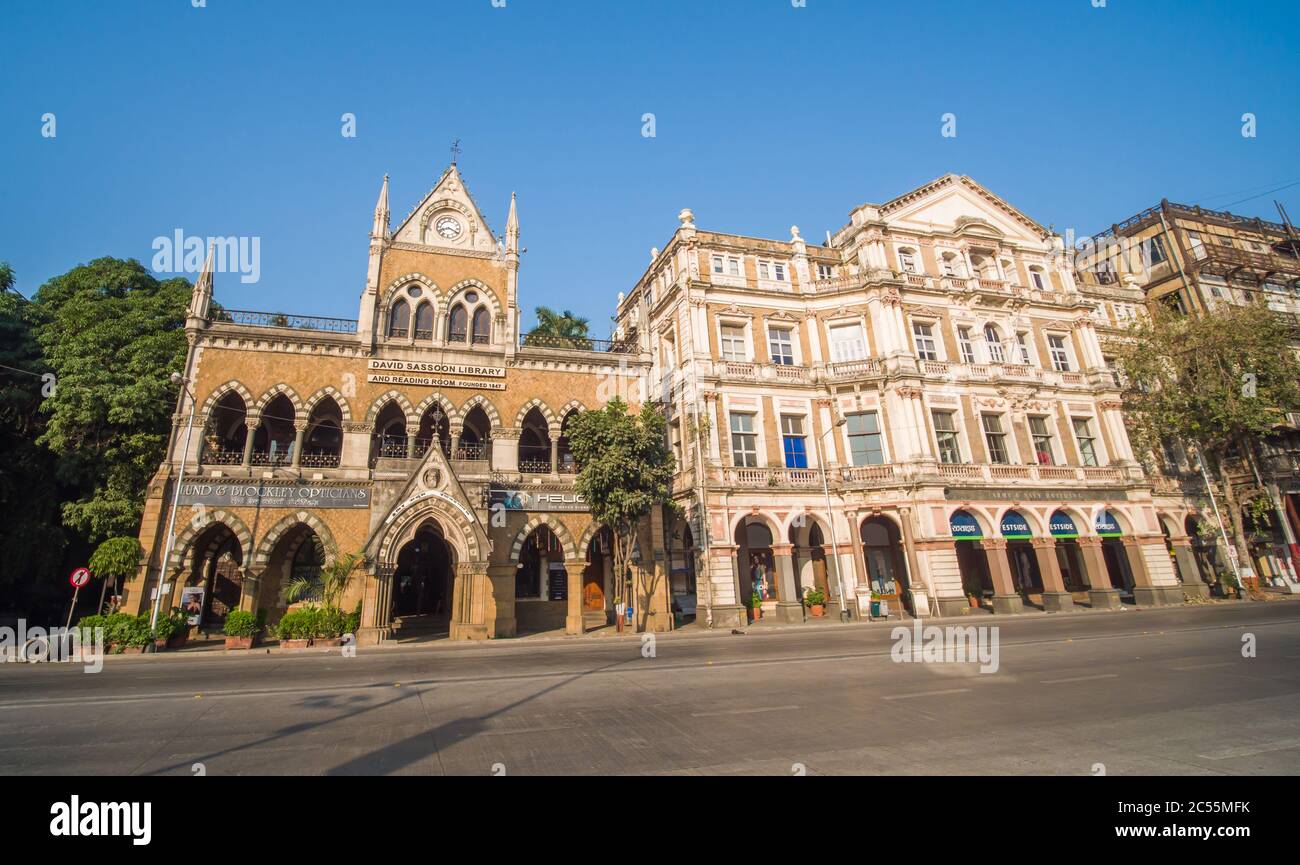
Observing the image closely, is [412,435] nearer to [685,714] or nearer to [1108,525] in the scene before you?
[685,714]

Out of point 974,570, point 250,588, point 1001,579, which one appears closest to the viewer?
point 250,588

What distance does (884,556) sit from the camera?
29906 millimetres

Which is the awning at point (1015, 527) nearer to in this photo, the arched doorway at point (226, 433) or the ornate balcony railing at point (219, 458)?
the ornate balcony railing at point (219, 458)

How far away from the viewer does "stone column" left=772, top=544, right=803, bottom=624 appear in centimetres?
2645

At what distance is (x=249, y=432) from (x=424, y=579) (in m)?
9.92

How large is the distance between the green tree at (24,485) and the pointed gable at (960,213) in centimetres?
4227

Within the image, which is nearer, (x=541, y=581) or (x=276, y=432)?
(x=276, y=432)

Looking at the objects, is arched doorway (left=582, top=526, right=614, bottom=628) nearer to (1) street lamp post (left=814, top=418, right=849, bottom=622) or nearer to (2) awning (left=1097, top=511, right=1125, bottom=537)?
(1) street lamp post (left=814, top=418, right=849, bottom=622)

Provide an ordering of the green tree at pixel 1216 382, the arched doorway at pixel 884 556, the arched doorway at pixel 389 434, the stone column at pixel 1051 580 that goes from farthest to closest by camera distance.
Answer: the green tree at pixel 1216 382 < the arched doorway at pixel 884 556 < the stone column at pixel 1051 580 < the arched doorway at pixel 389 434

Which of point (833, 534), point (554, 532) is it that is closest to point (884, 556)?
point (833, 534)

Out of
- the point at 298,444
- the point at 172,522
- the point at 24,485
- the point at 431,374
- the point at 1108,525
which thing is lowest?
the point at 1108,525

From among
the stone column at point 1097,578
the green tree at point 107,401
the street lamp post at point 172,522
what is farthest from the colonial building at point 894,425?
the green tree at point 107,401

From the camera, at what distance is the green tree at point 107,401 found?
2234 centimetres

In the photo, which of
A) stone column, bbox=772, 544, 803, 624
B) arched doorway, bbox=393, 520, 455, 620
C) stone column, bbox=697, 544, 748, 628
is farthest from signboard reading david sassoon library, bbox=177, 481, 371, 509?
stone column, bbox=772, 544, 803, 624
